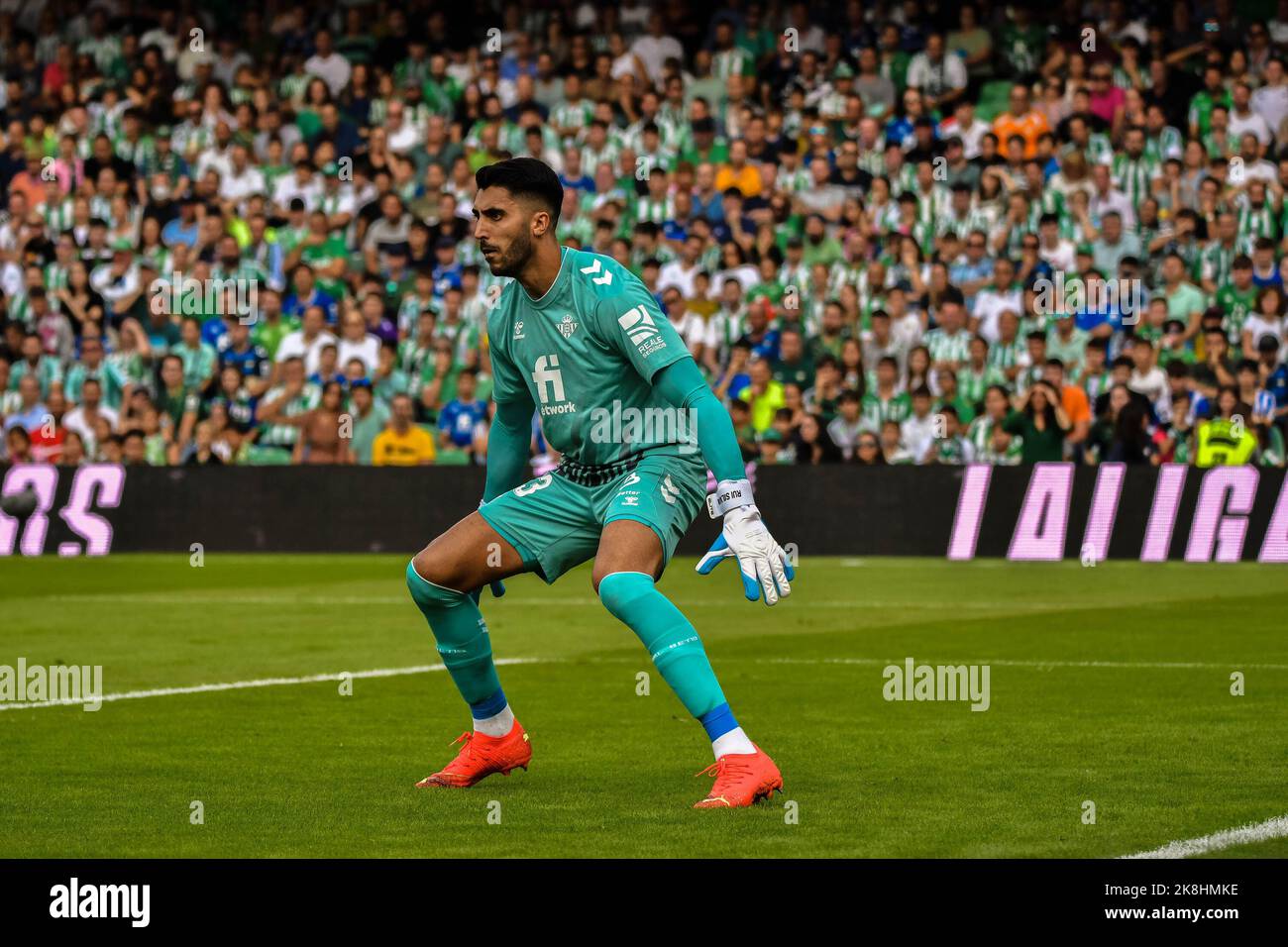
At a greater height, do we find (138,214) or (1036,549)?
(138,214)

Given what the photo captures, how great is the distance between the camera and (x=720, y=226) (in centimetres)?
2414

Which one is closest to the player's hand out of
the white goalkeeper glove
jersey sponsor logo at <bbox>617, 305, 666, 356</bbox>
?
the white goalkeeper glove

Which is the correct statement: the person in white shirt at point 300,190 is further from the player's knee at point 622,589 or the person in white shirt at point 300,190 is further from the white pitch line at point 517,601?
the player's knee at point 622,589

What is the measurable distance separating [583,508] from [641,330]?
2.44 ft

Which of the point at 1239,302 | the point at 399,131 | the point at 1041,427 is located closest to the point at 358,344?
the point at 399,131

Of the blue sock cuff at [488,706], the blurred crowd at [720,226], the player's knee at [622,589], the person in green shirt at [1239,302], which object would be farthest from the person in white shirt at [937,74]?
the player's knee at [622,589]

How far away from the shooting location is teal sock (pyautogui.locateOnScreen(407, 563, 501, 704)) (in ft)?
26.7

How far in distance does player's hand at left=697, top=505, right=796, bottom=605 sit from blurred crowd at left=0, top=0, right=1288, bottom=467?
44.5 ft

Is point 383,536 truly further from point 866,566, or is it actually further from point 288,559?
point 866,566

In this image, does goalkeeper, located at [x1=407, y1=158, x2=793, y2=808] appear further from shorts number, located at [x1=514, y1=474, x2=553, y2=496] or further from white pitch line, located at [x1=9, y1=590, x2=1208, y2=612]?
white pitch line, located at [x1=9, y1=590, x2=1208, y2=612]

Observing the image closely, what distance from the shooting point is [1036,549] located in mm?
20828
